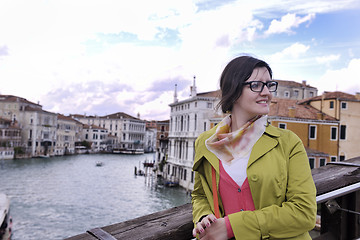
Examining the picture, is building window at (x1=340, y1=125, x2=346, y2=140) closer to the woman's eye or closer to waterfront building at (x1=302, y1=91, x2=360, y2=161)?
waterfront building at (x1=302, y1=91, x2=360, y2=161)

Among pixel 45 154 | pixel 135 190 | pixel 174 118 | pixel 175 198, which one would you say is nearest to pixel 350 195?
pixel 175 198

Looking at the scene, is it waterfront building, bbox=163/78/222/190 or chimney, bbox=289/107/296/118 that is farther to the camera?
waterfront building, bbox=163/78/222/190

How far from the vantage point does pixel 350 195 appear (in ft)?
4.70

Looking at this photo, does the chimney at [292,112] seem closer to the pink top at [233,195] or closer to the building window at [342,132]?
the building window at [342,132]

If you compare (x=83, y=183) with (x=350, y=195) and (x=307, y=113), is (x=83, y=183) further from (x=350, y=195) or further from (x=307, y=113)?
(x=350, y=195)

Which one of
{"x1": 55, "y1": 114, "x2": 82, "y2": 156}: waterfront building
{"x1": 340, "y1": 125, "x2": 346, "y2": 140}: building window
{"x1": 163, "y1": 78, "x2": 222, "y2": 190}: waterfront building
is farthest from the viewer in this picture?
{"x1": 55, "y1": 114, "x2": 82, "y2": 156}: waterfront building

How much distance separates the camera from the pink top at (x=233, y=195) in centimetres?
99

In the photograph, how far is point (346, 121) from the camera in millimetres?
17469

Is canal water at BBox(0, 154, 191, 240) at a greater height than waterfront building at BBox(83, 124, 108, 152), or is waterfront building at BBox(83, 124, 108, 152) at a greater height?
waterfront building at BBox(83, 124, 108, 152)

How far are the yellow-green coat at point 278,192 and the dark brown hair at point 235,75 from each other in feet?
0.55

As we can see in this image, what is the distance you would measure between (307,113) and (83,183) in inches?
768

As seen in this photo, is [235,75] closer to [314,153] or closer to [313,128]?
[314,153]

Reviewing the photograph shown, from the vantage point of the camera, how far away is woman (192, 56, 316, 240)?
92cm

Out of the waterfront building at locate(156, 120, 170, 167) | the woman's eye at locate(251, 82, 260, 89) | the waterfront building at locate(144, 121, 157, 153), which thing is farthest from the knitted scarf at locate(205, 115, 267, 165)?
the waterfront building at locate(144, 121, 157, 153)
